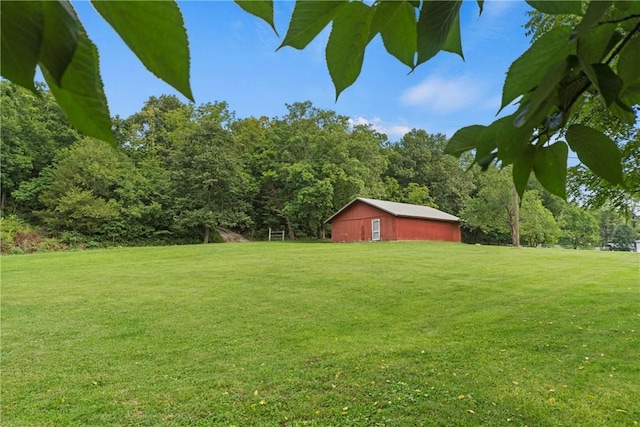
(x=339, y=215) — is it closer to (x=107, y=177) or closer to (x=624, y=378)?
(x=107, y=177)

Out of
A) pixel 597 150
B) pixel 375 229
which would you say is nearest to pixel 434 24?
pixel 597 150

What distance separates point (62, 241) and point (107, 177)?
4.47 metres

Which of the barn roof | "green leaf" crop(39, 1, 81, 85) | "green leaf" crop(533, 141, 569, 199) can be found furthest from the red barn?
"green leaf" crop(39, 1, 81, 85)

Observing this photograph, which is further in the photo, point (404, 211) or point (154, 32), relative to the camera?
point (404, 211)

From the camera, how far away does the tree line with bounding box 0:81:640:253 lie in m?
20.7

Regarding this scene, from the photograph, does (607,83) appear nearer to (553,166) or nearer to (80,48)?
(553,166)

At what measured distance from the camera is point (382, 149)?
3506cm

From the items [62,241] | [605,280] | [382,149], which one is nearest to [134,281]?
[605,280]

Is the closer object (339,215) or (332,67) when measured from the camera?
(332,67)

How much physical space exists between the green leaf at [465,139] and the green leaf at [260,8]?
28 centimetres

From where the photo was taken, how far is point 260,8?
0.32 m

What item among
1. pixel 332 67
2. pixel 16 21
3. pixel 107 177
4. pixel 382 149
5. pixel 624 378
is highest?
pixel 382 149

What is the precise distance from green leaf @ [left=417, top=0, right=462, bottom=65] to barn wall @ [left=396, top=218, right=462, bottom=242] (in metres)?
20.7

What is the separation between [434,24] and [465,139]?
176 millimetres
